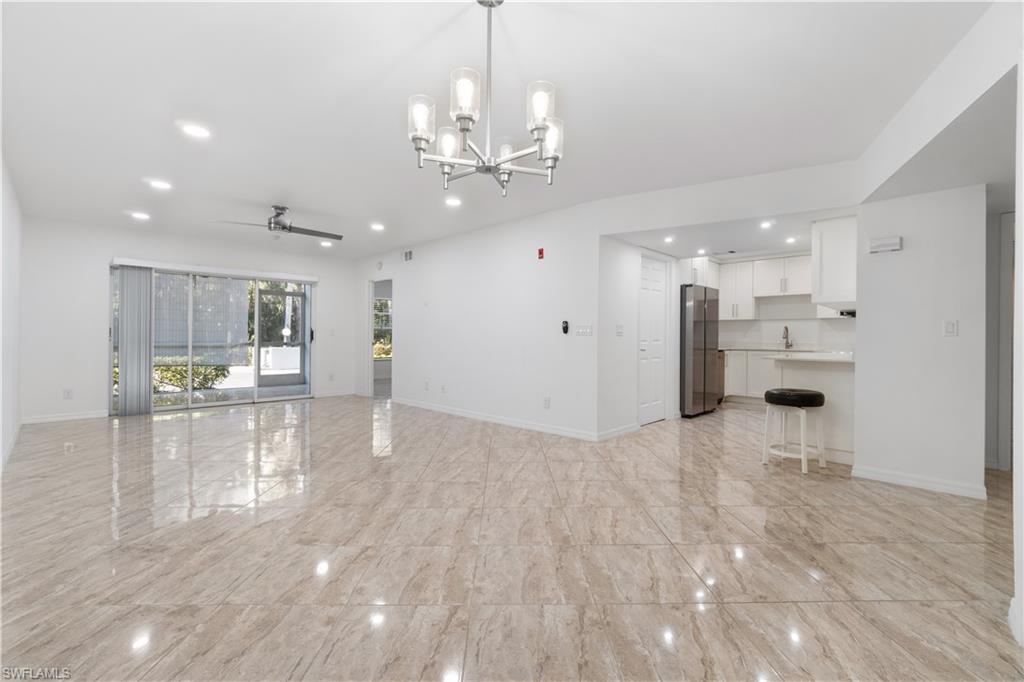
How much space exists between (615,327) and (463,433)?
2.16 m

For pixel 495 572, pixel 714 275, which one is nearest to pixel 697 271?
pixel 714 275

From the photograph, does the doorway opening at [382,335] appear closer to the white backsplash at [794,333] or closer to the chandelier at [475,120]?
the white backsplash at [794,333]

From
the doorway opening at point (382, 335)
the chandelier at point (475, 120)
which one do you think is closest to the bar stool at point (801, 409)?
the chandelier at point (475, 120)

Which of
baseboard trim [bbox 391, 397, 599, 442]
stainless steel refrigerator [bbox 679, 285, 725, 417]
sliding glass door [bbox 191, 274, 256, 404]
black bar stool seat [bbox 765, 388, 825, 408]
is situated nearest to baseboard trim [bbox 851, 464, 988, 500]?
black bar stool seat [bbox 765, 388, 825, 408]

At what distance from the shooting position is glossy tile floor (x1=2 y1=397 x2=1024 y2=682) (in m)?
1.59

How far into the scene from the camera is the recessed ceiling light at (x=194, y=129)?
10.3ft

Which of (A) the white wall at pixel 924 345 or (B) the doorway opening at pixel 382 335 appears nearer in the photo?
(A) the white wall at pixel 924 345

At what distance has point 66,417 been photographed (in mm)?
A: 5941

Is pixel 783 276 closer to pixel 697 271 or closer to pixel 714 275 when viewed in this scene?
pixel 714 275

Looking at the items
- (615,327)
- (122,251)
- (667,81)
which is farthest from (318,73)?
(122,251)

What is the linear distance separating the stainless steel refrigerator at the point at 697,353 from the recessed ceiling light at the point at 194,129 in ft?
18.8

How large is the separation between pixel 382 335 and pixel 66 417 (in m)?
5.06

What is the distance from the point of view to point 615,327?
17.0ft

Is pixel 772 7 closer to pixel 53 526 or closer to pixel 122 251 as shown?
pixel 53 526
